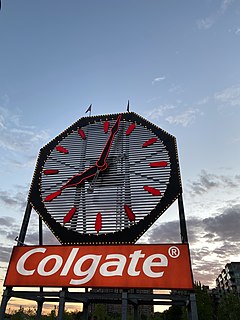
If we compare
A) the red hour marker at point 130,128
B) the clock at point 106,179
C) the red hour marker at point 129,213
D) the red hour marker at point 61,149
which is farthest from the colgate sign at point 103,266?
the red hour marker at point 130,128

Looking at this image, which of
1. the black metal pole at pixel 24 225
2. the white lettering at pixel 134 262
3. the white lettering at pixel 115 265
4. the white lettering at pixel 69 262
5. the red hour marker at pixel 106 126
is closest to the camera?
the white lettering at pixel 134 262

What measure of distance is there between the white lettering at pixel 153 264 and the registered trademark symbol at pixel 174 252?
305 millimetres

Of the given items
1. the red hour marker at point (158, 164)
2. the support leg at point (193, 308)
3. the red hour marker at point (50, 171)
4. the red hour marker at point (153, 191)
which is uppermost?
the red hour marker at point (50, 171)

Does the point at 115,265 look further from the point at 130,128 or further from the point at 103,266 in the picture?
the point at 130,128

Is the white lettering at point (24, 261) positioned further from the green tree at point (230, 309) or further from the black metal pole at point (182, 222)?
the green tree at point (230, 309)

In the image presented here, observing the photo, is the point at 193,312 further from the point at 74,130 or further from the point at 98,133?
the point at 74,130

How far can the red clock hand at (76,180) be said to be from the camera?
16.0 metres

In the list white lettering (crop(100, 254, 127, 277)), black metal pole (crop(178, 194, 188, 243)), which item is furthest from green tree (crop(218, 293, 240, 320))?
white lettering (crop(100, 254, 127, 277))

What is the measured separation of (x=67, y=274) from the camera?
12852mm

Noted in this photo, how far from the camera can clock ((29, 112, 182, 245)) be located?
14383 mm

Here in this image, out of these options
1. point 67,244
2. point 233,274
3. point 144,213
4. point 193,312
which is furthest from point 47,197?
point 233,274

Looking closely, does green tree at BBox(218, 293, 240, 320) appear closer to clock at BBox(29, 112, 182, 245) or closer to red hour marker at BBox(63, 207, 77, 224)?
clock at BBox(29, 112, 182, 245)

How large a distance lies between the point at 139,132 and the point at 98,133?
8.96 feet

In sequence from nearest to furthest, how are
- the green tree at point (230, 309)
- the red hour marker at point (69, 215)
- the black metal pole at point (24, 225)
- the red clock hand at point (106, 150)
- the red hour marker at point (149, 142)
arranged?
1. the black metal pole at point (24, 225)
2. the red hour marker at point (69, 215)
3. the red clock hand at point (106, 150)
4. the red hour marker at point (149, 142)
5. the green tree at point (230, 309)
